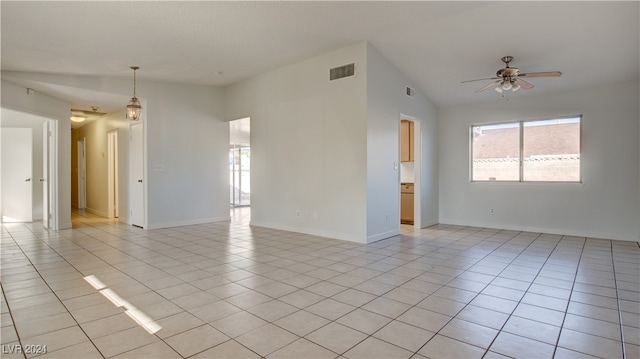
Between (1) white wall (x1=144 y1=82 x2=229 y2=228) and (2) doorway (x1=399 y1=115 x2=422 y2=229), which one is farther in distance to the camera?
(2) doorway (x1=399 y1=115 x2=422 y2=229)

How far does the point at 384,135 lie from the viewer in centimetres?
561

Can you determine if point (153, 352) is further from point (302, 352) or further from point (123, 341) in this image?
point (302, 352)

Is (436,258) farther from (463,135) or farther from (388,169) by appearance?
(463,135)

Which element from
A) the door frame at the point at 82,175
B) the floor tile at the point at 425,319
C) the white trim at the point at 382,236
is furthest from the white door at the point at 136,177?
the floor tile at the point at 425,319

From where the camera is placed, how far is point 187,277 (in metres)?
3.52

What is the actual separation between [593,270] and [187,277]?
15.0ft

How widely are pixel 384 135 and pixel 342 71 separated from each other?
1265mm

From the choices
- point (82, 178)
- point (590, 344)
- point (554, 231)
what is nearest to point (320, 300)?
point (590, 344)

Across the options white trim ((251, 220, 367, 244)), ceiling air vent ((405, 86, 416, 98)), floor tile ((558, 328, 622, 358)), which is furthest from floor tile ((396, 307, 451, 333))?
ceiling air vent ((405, 86, 416, 98))

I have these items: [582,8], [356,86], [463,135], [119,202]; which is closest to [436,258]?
[356,86]

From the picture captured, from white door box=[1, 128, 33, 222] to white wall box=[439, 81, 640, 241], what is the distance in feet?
31.4

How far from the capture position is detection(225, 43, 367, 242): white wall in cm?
532

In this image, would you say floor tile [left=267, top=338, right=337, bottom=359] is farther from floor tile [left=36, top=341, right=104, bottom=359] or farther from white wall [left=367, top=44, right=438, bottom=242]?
white wall [left=367, top=44, right=438, bottom=242]

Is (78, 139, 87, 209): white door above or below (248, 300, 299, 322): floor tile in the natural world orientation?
above
